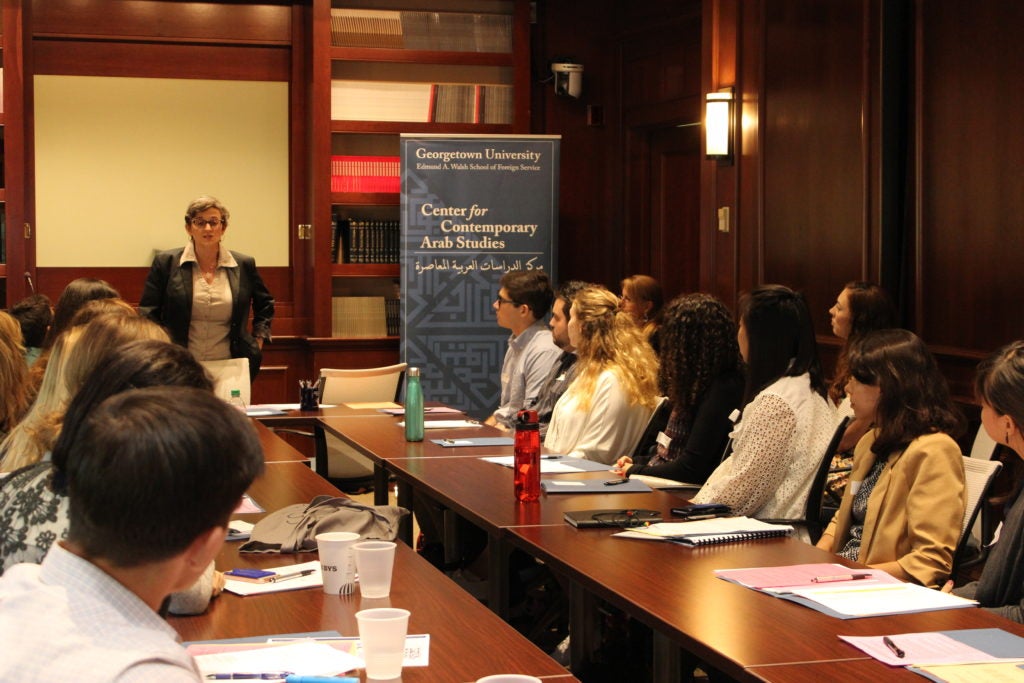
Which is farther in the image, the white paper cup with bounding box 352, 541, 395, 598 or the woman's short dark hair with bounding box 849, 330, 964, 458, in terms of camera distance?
the woman's short dark hair with bounding box 849, 330, 964, 458

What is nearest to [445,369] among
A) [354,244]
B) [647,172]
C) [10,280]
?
[354,244]

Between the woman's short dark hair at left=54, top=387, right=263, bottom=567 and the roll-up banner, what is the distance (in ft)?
20.7

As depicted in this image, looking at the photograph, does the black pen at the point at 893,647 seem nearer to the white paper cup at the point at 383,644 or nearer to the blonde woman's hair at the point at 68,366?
the white paper cup at the point at 383,644

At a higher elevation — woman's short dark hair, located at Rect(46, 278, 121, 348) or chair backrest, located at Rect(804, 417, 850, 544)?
woman's short dark hair, located at Rect(46, 278, 121, 348)

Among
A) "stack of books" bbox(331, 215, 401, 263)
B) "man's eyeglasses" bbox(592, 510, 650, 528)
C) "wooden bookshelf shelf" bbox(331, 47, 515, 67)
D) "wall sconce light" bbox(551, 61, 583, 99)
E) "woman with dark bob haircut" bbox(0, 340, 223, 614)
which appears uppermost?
"wooden bookshelf shelf" bbox(331, 47, 515, 67)

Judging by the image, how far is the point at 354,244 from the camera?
7.80m

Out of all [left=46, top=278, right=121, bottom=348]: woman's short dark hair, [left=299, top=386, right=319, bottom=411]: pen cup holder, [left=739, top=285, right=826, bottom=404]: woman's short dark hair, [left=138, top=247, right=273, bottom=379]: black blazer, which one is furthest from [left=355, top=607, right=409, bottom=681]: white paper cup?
[left=138, top=247, right=273, bottom=379]: black blazer

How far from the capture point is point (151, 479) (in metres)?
1.13

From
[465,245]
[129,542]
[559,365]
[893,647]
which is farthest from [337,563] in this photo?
[465,245]

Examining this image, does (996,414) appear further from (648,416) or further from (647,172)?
(647,172)

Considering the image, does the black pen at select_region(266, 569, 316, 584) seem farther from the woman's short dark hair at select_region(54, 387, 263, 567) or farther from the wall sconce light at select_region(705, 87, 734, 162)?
the wall sconce light at select_region(705, 87, 734, 162)

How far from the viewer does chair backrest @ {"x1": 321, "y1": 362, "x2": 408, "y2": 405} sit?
605cm

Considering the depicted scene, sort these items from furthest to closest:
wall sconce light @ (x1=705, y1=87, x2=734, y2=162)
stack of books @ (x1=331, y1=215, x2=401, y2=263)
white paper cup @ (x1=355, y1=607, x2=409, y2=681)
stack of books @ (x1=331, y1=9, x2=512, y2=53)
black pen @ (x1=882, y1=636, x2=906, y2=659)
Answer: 1. stack of books @ (x1=331, y1=215, x2=401, y2=263)
2. stack of books @ (x1=331, y1=9, x2=512, y2=53)
3. wall sconce light @ (x1=705, y1=87, x2=734, y2=162)
4. black pen @ (x1=882, y1=636, x2=906, y2=659)
5. white paper cup @ (x1=355, y1=607, x2=409, y2=681)

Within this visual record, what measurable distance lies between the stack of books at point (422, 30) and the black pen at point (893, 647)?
250 inches
